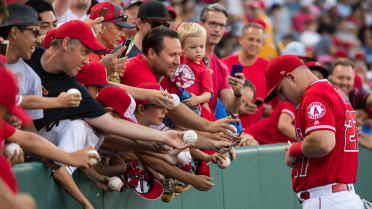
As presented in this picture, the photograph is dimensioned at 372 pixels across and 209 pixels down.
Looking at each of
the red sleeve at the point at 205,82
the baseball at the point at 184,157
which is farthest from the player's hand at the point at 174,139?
the red sleeve at the point at 205,82

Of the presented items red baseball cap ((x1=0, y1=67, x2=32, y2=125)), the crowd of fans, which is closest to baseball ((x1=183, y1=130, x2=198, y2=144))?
the crowd of fans

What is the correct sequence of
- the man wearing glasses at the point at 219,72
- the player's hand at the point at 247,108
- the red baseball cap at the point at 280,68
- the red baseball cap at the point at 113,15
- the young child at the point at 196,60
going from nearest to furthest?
1. the red baseball cap at the point at 280,68
2. the red baseball cap at the point at 113,15
3. the young child at the point at 196,60
4. the man wearing glasses at the point at 219,72
5. the player's hand at the point at 247,108

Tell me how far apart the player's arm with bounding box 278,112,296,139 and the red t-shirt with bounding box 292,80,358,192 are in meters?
2.65

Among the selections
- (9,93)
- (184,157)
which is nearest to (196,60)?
(184,157)

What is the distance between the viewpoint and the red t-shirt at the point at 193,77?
621cm

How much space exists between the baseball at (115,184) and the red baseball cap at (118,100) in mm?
520

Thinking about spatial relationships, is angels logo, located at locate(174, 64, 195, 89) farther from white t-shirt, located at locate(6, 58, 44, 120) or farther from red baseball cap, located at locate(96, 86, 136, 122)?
white t-shirt, located at locate(6, 58, 44, 120)

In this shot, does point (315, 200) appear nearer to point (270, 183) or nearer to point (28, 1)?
point (270, 183)

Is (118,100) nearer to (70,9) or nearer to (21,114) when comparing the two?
(21,114)

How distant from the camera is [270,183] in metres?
7.91

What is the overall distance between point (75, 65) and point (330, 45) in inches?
504

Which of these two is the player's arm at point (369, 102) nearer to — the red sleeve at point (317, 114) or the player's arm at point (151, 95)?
the red sleeve at point (317, 114)

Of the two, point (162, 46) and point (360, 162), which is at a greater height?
point (162, 46)

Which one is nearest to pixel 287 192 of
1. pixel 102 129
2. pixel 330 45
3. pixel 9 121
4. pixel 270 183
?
pixel 270 183
